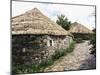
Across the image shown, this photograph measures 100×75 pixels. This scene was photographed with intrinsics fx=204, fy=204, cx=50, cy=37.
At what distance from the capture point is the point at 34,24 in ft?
7.98

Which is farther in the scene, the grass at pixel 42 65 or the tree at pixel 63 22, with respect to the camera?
the tree at pixel 63 22

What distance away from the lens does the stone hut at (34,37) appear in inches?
92.7

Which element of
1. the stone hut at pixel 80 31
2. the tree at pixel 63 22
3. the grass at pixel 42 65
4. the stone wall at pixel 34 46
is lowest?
the grass at pixel 42 65

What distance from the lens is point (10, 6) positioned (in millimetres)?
2322

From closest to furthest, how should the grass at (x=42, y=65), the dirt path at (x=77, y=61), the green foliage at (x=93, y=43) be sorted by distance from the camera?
1. the grass at (x=42, y=65)
2. the dirt path at (x=77, y=61)
3. the green foliage at (x=93, y=43)

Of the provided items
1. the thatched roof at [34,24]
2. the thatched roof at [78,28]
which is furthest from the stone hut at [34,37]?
the thatched roof at [78,28]

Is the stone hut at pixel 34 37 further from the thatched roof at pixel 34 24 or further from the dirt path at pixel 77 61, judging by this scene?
the dirt path at pixel 77 61

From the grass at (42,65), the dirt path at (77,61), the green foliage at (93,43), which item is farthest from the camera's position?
the green foliage at (93,43)

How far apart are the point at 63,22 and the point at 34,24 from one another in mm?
378

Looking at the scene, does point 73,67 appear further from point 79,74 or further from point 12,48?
point 12,48

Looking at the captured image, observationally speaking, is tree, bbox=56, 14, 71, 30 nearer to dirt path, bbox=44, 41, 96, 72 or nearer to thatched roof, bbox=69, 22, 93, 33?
thatched roof, bbox=69, 22, 93, 33

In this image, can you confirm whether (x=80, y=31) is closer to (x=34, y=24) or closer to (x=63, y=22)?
(x=63, y=22)

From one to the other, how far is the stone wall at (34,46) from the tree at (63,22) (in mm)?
140

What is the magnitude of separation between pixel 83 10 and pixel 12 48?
40.9 inches
